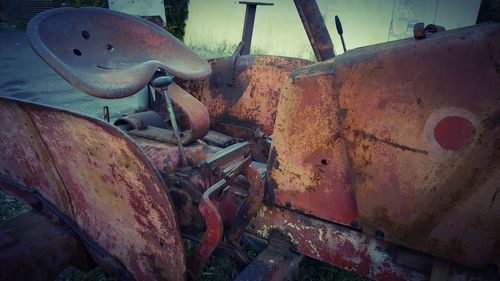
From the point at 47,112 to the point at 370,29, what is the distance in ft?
20.2

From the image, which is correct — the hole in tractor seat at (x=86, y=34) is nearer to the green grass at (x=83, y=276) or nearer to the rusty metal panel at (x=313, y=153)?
the rusty metal panel at (x=313, y=153)

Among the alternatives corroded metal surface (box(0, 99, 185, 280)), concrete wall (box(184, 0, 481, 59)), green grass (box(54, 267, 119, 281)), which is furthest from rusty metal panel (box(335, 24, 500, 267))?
concrete wall (box(184, 0, 481, 59))

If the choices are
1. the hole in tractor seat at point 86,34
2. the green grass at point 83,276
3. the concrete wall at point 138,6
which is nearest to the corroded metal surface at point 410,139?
the hole in tractor seat at point 86,34

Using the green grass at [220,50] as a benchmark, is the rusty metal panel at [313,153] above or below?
above

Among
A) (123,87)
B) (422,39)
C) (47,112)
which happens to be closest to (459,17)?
(422,39)

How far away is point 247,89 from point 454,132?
1592 mm

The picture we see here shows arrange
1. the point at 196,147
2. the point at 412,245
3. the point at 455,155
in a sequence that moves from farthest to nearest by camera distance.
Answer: the point at 196,147, the point at 412,245, the point at 455,155

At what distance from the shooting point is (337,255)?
4.58 feet

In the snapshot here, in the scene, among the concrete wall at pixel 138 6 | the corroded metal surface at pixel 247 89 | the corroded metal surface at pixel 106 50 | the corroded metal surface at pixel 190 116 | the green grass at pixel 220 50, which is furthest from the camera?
the green grass at pixel 220 50

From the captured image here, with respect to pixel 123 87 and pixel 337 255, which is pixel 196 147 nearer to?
pixel 123 87

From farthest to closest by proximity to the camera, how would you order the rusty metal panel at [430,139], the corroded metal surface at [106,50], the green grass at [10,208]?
the green grass at [10,208]
the corroded metal surface at [106,50]
the rusty metal panel at [430,139]

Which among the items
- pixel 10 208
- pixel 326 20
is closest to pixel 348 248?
pixel 10 208

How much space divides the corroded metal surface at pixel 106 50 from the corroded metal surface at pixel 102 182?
0.84ft

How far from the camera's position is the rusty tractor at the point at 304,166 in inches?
42.0
